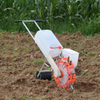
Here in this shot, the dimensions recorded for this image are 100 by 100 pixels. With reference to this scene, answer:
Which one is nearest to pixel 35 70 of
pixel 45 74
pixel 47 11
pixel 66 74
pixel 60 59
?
pixel 45 74

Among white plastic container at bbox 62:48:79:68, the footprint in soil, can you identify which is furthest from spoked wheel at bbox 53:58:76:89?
the footprint in soil

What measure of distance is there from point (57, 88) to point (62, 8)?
454 cm

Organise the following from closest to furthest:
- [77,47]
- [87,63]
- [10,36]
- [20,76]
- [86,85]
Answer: [86,85] < [20,76] < [87,63] < [77,47] < [10,36]

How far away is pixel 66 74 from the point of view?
3.07m

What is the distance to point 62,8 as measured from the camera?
286 inches

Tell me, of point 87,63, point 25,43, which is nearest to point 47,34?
point 87,63

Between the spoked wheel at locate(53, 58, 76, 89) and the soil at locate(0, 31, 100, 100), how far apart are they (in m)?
0.10

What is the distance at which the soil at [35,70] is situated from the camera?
310 centimetres

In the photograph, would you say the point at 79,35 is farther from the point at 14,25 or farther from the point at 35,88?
the point at 35,88

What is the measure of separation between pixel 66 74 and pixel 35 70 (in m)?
1.35

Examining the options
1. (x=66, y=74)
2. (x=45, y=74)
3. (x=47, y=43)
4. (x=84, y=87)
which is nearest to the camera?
(x=66, y=74)

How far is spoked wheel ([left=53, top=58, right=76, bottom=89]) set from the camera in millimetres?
3029

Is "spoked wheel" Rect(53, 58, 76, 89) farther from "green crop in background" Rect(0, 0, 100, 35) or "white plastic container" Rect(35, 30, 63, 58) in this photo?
"green crop in background" Rect(0, 0, 100, 35)

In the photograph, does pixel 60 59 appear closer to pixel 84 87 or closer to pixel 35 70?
pixel 84 87
